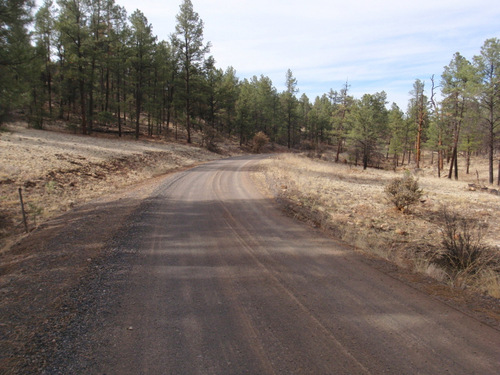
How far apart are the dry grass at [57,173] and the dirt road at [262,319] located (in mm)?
5918

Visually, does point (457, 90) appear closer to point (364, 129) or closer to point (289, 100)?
point (364, 129)

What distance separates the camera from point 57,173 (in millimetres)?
15195

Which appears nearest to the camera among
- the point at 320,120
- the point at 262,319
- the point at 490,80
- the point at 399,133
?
the point at 262,319

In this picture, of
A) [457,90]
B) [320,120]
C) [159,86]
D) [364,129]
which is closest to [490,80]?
[457,90]

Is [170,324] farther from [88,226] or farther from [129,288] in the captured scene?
[88,226]

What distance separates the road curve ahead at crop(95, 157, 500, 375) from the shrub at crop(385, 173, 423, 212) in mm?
8228

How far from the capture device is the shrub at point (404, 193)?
13070 mm

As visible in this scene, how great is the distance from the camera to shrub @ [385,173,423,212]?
42.9 ft

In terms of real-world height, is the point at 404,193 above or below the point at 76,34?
below

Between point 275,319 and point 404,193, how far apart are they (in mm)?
11625

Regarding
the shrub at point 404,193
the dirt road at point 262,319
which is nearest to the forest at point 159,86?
the dirt road at point 262,319

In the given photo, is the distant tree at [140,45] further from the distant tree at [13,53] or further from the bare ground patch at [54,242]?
the distant tree at [13,53]

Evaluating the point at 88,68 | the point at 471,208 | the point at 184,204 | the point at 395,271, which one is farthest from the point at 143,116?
the point at 395,271

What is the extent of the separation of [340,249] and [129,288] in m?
4.48
